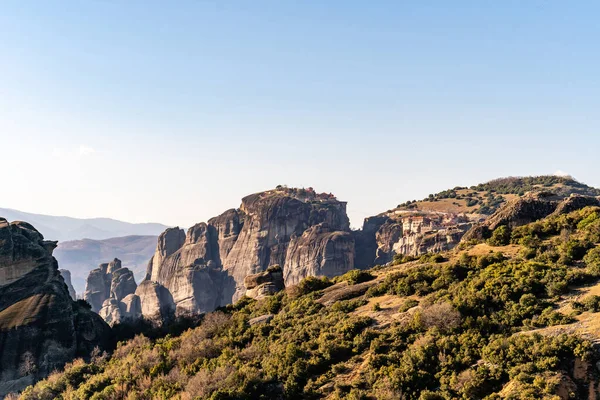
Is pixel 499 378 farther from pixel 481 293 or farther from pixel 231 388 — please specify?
pixel 231 388

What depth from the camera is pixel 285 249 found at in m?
164

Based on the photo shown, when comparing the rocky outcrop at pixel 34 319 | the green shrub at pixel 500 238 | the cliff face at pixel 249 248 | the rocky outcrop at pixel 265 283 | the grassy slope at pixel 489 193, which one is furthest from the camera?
the cliff face at pixel 249 248

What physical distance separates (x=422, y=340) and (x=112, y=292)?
178m

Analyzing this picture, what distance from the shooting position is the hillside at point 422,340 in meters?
20.2

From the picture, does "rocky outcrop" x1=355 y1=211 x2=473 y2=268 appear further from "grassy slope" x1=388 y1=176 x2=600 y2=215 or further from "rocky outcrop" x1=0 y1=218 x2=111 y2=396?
"rocky outcrop" x1=0 y1=218 x2=111 y2=396

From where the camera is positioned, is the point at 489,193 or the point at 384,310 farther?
the point at 489,193

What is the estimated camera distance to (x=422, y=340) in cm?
2466

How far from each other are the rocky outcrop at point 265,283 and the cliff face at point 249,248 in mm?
88454

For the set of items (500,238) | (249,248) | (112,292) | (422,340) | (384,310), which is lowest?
(112,292)

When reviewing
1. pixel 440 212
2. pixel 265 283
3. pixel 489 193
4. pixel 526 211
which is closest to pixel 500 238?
pixel 526 211

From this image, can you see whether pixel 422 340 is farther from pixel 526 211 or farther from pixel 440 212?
pixel 440 212

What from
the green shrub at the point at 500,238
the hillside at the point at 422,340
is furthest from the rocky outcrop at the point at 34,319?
the green shrub at the point at 500,238

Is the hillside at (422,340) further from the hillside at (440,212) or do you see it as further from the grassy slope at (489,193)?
the grassy slope at (489,193)

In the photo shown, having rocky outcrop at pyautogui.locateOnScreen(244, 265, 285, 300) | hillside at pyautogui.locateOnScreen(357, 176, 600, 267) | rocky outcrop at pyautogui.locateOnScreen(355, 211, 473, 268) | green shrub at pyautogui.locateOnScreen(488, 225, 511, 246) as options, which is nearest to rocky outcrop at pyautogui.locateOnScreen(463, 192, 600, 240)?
green shrub at pyautogui.locateOnScreen(488, 225, 511, 246)
